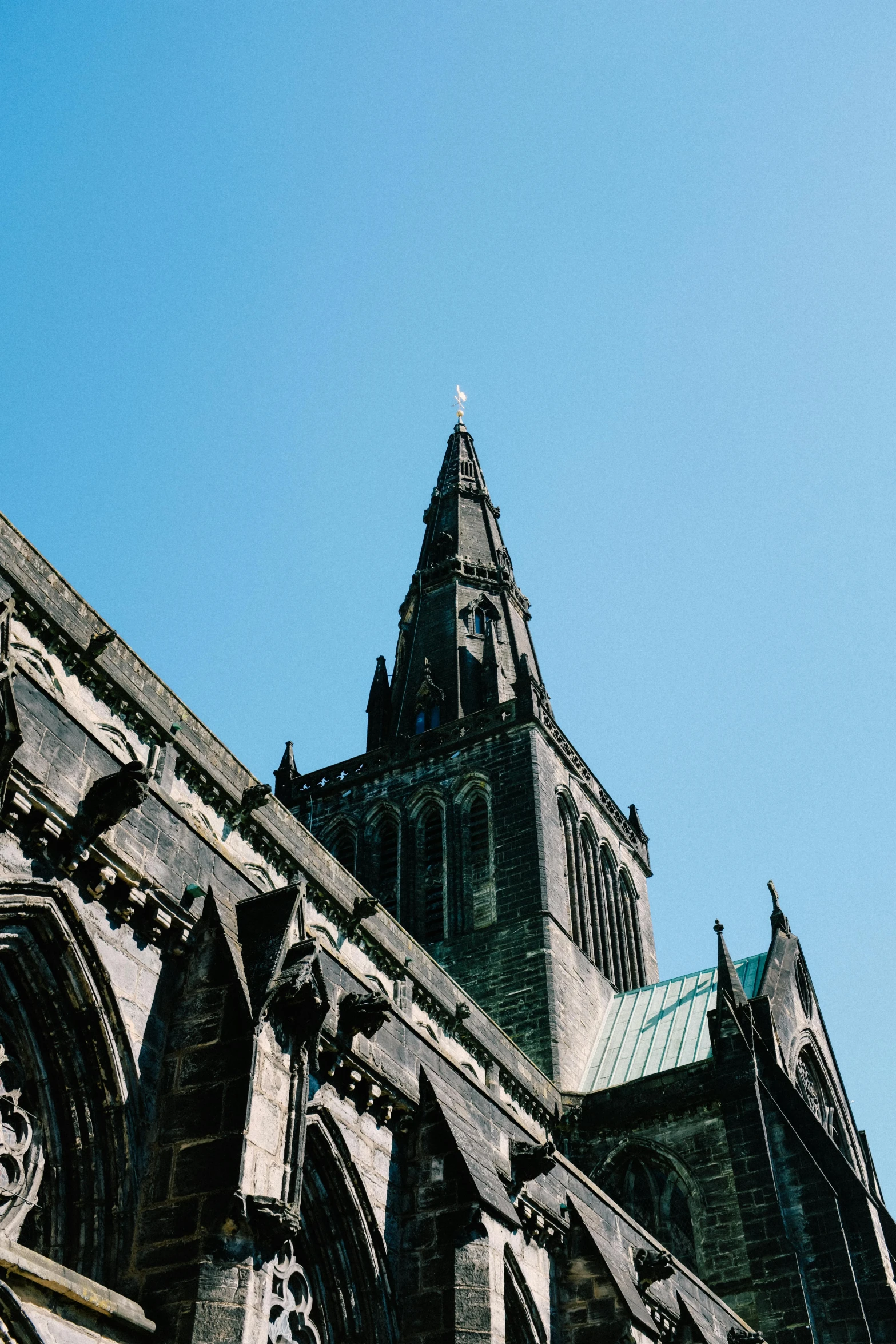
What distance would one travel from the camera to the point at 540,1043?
30.2 m

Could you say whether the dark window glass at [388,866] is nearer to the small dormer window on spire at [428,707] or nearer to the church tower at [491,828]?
the church tower at [491,828]

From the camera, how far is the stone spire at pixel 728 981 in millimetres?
26391

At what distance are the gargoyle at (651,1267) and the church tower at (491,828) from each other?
1407cm

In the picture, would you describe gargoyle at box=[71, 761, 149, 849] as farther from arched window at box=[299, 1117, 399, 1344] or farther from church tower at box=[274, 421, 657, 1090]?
church tower at box=[274, 421, 657, 1090]

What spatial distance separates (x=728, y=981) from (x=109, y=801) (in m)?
20.3

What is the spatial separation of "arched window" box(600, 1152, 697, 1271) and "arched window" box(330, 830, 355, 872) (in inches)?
522

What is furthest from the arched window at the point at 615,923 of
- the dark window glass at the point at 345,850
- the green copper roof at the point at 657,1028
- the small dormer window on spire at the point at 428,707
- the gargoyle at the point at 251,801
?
the gargoyle at the point at 251,801

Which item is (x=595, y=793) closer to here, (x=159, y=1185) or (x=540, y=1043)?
(x=540, y=1043)

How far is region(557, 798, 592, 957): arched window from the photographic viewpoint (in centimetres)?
3462

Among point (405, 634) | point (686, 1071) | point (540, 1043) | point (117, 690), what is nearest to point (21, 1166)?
point (117, 690)

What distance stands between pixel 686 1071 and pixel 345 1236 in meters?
16.4

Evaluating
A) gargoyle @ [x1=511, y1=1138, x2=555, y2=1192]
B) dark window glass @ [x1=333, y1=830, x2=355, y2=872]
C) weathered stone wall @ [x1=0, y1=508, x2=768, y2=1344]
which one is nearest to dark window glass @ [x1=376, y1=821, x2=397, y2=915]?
dark window glass @ [x1=333, y1=830, x2=355, y2=872]

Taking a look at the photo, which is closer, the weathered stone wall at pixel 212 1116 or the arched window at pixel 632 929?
the weathered stone wall at pixel 212 1116

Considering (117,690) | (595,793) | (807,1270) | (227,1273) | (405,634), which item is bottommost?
→ (227,1273)
